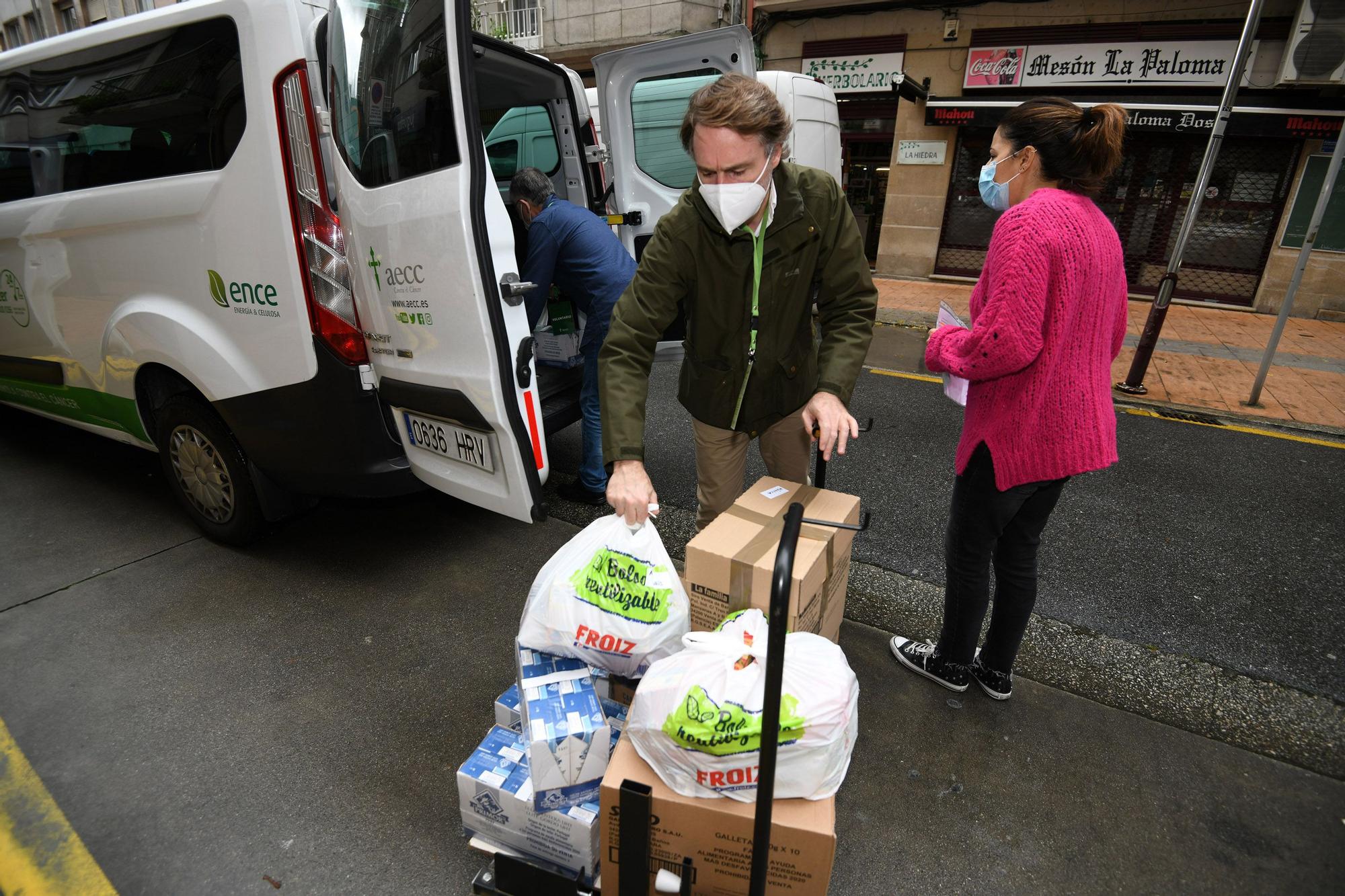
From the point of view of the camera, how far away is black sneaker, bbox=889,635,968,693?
238cm

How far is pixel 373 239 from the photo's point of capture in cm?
229

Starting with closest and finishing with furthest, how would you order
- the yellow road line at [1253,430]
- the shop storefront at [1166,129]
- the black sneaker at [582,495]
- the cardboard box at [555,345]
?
the black sneaker at [582,495] < the cardboard box at [555,345] < the yellow road line at [1253,430] < the shop storefront at [1166,129]

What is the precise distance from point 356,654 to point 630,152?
3.20 metres

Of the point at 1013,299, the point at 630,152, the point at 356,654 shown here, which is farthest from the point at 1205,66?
the point at 356,654

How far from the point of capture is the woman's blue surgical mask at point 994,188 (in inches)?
76.8

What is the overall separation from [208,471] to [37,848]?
159 centimetres

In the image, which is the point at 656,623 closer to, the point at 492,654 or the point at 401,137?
the point at 492,654

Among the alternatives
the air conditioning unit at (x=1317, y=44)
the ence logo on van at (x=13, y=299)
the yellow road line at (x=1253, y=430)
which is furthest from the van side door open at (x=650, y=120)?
the air conditioning unit at (x=1317, y=44)

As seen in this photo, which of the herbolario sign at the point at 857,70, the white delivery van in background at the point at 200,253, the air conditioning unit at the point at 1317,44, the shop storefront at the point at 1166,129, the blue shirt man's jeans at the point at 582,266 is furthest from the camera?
the herbolario sign at the point at 857,70

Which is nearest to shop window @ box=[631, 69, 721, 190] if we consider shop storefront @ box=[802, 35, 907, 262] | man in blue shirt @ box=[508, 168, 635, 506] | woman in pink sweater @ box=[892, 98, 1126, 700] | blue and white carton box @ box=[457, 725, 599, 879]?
man in blue shirt @ box=[508, 168, 635, 506]

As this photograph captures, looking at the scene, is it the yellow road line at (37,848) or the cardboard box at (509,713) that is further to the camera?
the cardboard box at (509,713)

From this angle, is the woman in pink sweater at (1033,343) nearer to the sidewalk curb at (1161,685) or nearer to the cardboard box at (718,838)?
the sidewalk curb at (1161,685)

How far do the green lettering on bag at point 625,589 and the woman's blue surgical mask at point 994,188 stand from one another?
1377 mm

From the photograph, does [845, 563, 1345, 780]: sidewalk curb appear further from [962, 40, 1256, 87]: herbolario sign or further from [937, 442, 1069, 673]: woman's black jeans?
[962, 40, 1256, 87]: herbolario sign
